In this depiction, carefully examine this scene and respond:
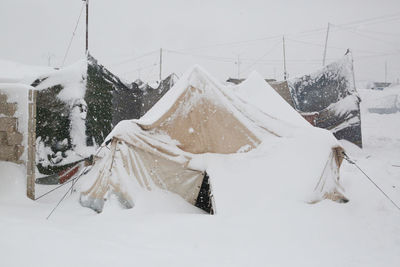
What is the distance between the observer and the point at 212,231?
136 inches

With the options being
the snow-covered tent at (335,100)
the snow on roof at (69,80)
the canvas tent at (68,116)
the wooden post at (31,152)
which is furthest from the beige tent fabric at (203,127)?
the snow-covered tent at (335,100)

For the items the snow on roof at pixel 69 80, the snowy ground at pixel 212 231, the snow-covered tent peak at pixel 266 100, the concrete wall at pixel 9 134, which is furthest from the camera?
the snow on roof at pixel 69 80

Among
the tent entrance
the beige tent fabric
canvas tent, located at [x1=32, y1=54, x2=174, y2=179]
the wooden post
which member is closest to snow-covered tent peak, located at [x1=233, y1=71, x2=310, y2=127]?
the beige tent fabric

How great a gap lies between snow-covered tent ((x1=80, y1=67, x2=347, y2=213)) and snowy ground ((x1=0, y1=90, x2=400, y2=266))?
0.26 meters

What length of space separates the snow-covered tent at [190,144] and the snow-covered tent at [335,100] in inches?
263

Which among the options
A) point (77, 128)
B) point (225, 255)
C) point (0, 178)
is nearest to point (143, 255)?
point (225, 255)

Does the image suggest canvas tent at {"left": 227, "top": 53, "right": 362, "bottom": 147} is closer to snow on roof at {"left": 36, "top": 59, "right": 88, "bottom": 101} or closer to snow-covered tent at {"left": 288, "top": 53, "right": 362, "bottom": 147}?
snow-covered tent at {"left": 288, "top": 53, "right": 362, "bottom": 147}

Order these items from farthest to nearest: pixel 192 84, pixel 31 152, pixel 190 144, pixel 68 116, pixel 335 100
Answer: pixel 335 100 → pixel 68 116 → pixel 31 152 → pixel 192 84 → pixel 190 144

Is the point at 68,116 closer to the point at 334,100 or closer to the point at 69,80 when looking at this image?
the point at 69,80

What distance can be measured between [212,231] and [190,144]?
1.60 metres

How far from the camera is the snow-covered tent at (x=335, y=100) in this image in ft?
33.8

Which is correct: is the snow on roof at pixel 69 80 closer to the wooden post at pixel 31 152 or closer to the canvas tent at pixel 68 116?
the canvas tent at pixel 68 116

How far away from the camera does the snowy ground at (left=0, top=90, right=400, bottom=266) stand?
2.68 m

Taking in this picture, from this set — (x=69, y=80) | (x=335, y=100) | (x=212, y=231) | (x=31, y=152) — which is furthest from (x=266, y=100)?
(x=335, y=100)
